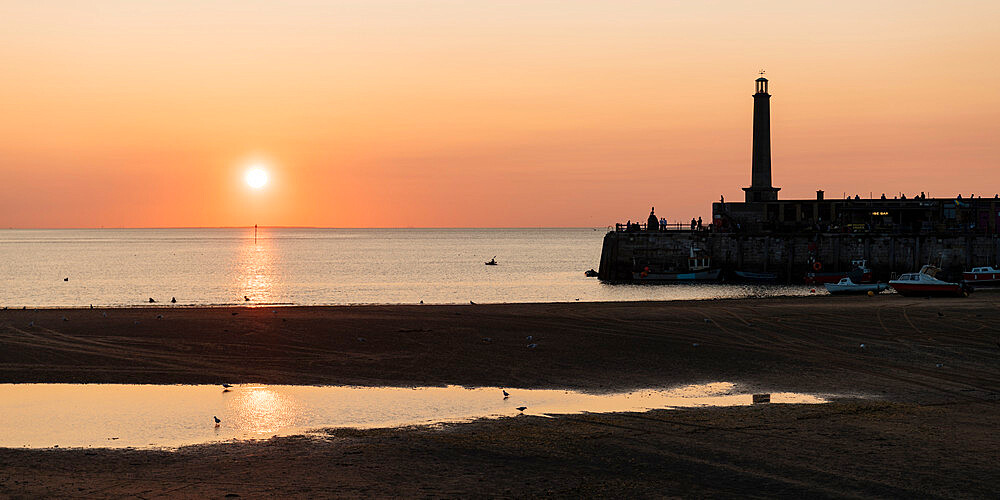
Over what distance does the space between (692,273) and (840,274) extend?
1632 cm

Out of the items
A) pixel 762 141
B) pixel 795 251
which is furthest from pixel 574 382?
pixel 762 141

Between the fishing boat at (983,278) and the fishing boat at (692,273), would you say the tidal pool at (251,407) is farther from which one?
the fishing boat at (692,273)

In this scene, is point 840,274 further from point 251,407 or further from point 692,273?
point 251,407

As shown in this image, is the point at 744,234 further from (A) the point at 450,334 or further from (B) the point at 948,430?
(B) the point at 948,430

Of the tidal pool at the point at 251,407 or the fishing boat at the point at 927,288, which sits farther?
the fishing boat at the point at 927,288

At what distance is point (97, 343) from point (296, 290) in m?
57.8

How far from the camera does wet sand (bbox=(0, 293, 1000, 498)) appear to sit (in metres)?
13.3

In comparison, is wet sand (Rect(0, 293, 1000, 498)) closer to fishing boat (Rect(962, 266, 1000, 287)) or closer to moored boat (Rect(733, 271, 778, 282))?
fishing boat (Rect(962, 266, 1000, 287))

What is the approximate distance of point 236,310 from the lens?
4284 centimetres

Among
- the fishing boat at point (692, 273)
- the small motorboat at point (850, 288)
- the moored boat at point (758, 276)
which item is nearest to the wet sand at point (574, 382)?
the small motorboat at point (850, 288)

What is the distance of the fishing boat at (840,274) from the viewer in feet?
225

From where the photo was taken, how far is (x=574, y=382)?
75.6 ft

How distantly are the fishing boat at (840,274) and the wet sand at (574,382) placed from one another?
22934mm

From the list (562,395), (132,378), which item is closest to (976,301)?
(562,395)
